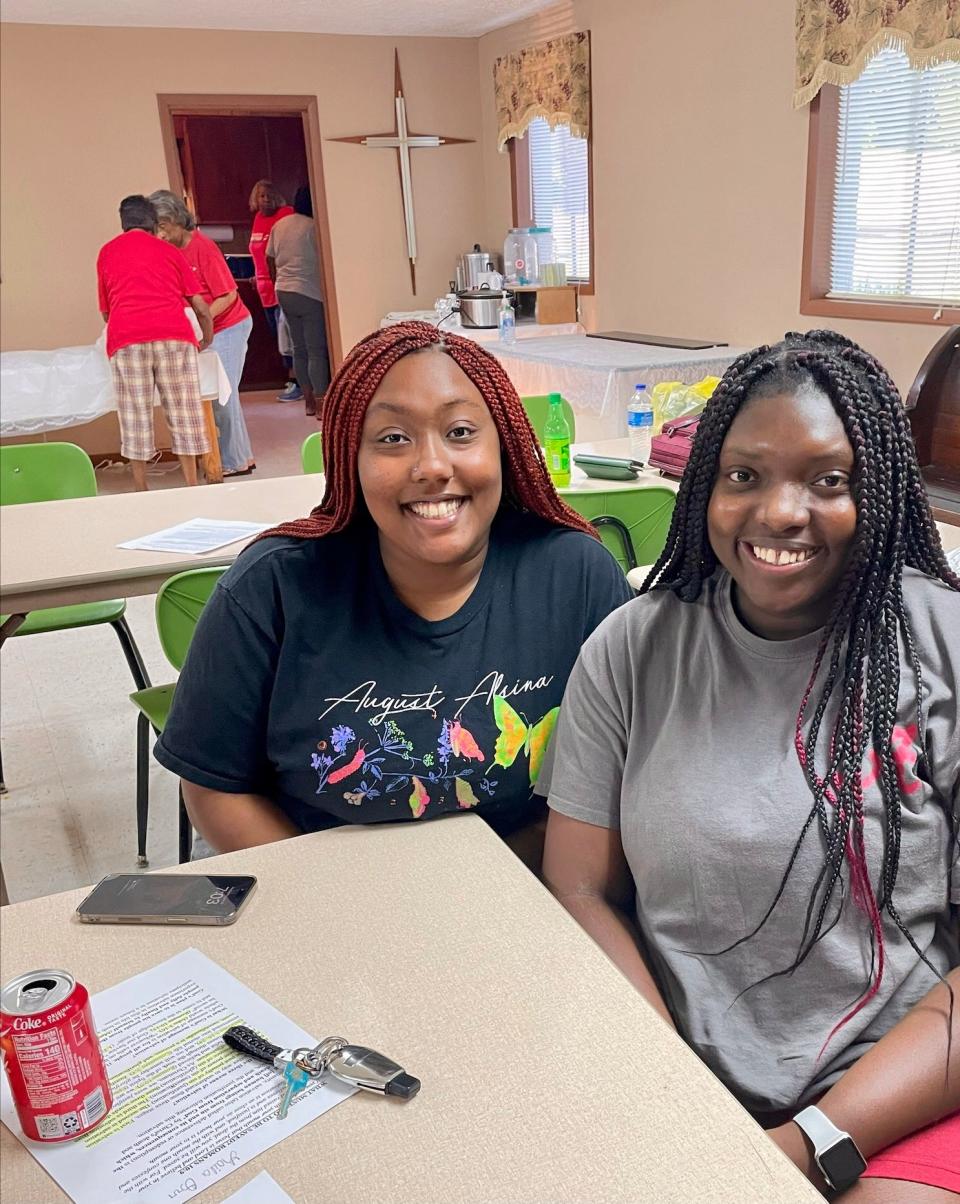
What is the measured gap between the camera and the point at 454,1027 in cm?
84

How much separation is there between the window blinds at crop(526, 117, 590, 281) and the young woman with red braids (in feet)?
16.0

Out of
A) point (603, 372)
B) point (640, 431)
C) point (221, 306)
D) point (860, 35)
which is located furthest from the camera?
point (221, 306)

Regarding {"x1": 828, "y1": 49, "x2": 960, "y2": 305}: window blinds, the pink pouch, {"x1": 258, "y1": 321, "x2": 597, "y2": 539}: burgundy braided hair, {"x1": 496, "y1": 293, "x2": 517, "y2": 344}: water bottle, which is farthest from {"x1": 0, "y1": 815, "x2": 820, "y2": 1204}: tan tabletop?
{"x1": 496, "y1": 293, "x2": 517, "y2": 344}: water bottle

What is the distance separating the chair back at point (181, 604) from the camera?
172 cm

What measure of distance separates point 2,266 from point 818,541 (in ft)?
20.4

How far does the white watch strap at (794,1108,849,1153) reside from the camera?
0.86 meters

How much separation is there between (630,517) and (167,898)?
51.2 inches

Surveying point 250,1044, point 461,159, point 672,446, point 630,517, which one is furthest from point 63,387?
point 250,1044

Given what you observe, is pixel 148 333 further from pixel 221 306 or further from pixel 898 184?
pixel 898 184

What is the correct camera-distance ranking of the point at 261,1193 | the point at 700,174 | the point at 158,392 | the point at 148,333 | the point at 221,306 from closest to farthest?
the point at 261,1193 → the point at 700,174 → the point at 148,333 → the point at 158,392 → the point at 221,306

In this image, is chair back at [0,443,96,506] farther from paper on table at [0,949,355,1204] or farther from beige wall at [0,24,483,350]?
beige wall at [0,24,483,350]

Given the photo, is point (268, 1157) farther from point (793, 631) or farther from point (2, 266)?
point (2, 266)

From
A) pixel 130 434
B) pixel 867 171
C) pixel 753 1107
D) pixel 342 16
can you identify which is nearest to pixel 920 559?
pixel 753 1107

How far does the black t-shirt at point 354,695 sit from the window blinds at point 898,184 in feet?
9.81
